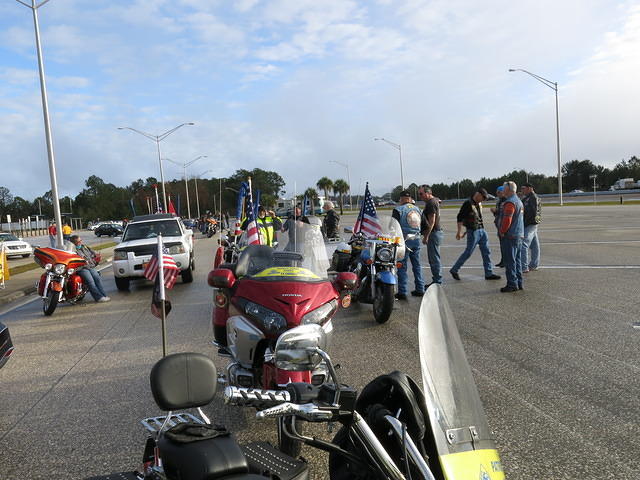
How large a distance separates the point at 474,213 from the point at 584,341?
17.4 feet

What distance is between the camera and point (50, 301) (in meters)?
10.4

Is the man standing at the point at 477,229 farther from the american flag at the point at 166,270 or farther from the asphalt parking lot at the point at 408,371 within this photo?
the american flag at the point at 166,270

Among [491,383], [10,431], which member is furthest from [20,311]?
[491,383]

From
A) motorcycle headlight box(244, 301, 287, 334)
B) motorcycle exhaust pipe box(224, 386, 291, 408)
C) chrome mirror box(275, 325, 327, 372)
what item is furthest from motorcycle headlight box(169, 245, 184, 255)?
motorcycle exhaust pipe box(224, 386, 291, 408)

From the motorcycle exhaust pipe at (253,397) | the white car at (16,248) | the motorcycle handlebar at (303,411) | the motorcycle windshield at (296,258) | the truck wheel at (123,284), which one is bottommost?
the truck wheel at (123,284)

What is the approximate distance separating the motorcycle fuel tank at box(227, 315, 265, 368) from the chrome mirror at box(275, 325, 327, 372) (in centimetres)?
43

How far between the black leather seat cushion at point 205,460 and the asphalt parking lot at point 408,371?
186 centimetres

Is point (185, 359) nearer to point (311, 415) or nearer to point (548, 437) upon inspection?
point (311, 415)

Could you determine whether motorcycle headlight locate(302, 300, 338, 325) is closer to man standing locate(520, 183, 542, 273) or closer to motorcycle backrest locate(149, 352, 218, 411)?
motorcycle backrest locate(149, 352, 218, 411)

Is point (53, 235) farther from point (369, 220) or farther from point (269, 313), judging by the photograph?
point (269, 313)

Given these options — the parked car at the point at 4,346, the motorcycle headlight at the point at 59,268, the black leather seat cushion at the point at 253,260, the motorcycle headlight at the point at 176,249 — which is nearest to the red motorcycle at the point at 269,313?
the black leather seat cushion at the point at 253,260

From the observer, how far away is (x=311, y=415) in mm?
1945

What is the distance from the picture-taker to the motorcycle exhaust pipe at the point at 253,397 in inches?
75.7

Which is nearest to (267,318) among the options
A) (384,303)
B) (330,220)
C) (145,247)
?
(384,303)
